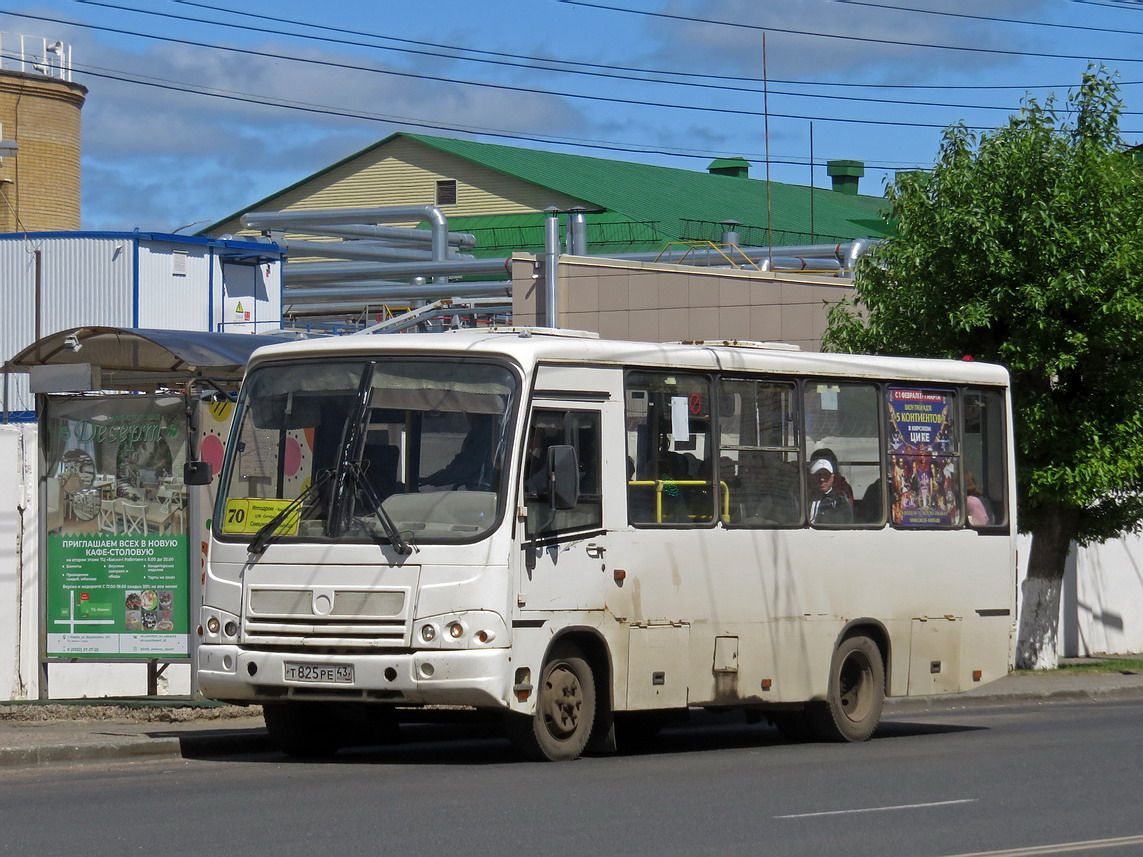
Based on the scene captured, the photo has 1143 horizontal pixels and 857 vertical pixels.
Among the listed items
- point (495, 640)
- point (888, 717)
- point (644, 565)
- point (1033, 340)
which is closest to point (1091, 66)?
point (1033, 340)

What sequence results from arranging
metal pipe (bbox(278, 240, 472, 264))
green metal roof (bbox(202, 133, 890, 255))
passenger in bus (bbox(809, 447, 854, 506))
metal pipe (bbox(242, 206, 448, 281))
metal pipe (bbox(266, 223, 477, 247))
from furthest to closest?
1. green metal roof (bbox(202, 133, 890, 255))
2. metal pipe (bbox(242, 206, 448, 281))
3. metal pipe (bbox(266, 223, 477, 247))
4. metal pipe (bbox(278, 240, 472, 264))
5. passenger in bus (bbox(809, 447, 854, 506))

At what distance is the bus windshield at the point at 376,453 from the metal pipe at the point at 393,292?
23367mm

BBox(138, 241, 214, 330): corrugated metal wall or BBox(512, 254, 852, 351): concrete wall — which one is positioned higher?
BBox(138, 241, 214, 330): corrugated metal wall

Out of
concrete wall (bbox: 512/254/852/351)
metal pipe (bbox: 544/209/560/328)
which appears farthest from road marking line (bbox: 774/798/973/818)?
metal pipe (bbox: 544/209/560/328)

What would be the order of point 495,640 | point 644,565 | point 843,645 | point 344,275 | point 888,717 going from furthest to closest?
1. point 344,275
2. point 888,717
3. point 843,645
4. point 644,565
5. point 495,640

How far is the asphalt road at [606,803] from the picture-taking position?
8.73 metres

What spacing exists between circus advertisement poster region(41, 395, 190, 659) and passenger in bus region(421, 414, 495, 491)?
4228 mm

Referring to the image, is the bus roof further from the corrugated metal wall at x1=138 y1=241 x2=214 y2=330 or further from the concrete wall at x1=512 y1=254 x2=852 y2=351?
the corrugated metal wall at x1=138 y1=241 x2=214 y2=330

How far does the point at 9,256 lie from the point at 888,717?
69.8 ft

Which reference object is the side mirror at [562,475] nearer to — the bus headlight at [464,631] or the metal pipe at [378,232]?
the bus headlight at [464,631]

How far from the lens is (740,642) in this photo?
45.3ft

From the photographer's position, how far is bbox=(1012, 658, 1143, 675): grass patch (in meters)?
23.3

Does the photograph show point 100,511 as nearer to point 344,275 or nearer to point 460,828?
point 460,828

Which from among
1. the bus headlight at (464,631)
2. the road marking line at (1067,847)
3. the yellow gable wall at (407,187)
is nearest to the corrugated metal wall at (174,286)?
the bus headlight at (464,631)
